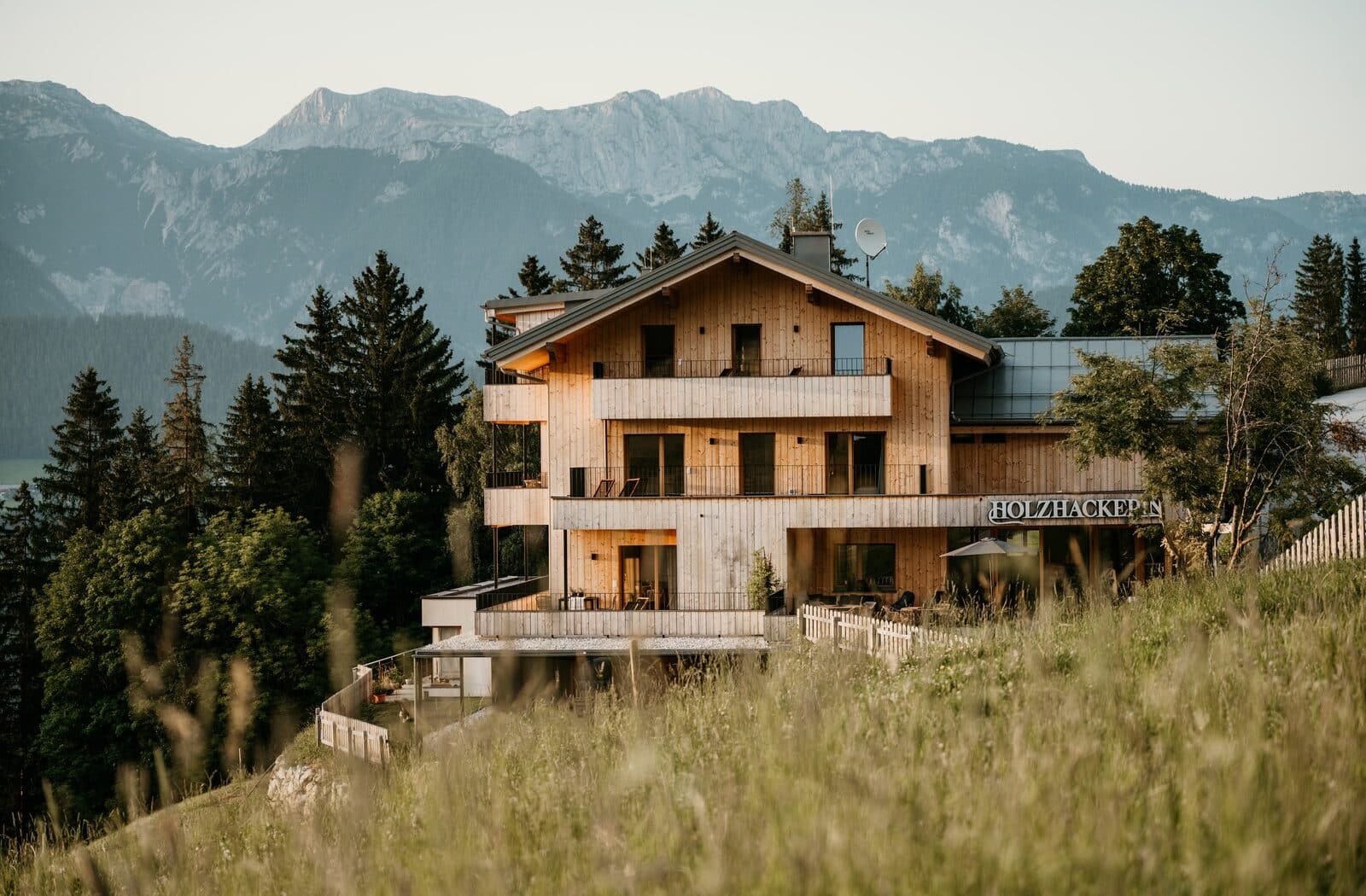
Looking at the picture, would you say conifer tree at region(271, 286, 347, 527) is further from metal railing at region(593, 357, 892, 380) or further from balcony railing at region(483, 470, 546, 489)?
metal railing at region(593, 357, 892, 380)

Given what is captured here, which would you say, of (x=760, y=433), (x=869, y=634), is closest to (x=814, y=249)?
(x=760, y=433)

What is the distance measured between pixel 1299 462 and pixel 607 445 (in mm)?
15715

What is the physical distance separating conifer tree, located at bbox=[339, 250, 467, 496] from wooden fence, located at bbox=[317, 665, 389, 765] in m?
28.9

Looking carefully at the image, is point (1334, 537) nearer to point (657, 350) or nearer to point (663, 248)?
point (657, 350)

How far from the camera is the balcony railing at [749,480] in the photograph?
1162 inches

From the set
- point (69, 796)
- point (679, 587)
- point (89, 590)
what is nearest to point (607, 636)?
point (679, 587)

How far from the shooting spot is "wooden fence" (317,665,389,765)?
19438 mm

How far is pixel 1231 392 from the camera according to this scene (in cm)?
Answer: 2030

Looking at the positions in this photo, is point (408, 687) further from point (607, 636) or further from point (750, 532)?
point (750, 532)

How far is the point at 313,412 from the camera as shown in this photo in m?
57.8

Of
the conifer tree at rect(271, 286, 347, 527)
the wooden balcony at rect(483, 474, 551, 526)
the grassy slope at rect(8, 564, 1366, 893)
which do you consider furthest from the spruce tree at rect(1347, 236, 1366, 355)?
the grassy slope at rect(8, 564, 1366, 893)

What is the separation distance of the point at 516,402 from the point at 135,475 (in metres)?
29.6

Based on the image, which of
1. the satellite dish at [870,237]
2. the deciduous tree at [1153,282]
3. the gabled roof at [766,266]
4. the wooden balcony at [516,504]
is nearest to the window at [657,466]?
the wooden balcony at [516,504]

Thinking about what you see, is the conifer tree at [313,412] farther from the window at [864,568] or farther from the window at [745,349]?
the window at [864,568]
